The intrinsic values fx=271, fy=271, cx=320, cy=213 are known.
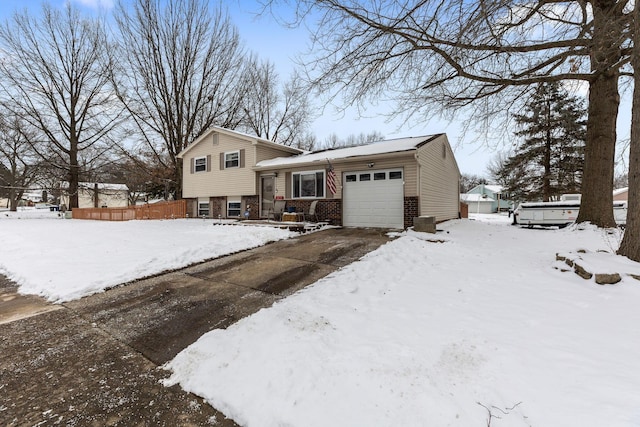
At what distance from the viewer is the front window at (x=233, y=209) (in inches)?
583

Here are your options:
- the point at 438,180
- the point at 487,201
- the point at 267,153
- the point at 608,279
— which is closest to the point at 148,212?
the point at 267,153

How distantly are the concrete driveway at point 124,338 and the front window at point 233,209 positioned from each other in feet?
30.4

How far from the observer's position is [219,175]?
15.5 m

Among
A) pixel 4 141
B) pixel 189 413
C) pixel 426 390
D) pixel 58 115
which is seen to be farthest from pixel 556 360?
pixel 4 141

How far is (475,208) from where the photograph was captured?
146 feet

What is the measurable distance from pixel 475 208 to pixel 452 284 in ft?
154

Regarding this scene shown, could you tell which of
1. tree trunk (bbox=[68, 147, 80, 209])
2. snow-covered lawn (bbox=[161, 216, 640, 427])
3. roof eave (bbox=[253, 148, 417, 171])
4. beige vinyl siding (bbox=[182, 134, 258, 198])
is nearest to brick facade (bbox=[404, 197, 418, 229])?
roof eave (bbox=[253, 148, 417, 171])

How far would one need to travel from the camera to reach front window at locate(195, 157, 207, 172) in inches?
641

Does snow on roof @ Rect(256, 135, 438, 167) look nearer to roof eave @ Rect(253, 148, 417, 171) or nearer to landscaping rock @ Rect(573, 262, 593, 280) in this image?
roof eave @ Rect(253, 148, 417, 171)

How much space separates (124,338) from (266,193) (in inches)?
435

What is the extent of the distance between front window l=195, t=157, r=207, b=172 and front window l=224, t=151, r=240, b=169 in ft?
6.16

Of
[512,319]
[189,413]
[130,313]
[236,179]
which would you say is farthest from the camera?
[236,179]

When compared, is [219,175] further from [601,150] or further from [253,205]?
[601,150]

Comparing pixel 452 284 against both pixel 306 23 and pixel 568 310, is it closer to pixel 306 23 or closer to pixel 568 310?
pixel 568 310
